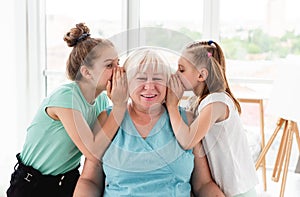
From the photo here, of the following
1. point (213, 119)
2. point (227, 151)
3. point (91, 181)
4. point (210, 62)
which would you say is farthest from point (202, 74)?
point (91, 181)

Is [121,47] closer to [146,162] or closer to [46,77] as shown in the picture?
[146,162]

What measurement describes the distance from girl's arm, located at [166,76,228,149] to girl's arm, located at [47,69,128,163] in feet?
0.56

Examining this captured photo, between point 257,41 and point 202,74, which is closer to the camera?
point 202,74

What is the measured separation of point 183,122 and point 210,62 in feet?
0.85

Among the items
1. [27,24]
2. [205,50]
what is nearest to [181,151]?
[205,50]

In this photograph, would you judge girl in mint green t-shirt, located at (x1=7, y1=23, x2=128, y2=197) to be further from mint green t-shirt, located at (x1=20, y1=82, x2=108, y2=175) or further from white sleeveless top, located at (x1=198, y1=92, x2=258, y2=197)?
white sleeveless top, located at (x1=198, y1=92, x2=258, y2=197)

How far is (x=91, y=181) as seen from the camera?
1.86m

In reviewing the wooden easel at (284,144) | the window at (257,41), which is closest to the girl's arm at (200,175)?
the wooden easel at (284,144)

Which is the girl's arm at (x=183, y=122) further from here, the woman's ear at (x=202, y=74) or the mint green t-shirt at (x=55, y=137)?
the mint green t-shirt at (x=55, y=137)

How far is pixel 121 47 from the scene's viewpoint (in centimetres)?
185

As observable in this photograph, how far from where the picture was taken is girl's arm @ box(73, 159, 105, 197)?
182 centimetres

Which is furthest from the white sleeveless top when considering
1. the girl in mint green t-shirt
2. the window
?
the window

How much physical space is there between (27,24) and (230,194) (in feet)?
6.81

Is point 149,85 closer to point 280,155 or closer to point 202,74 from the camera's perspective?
point 202,74
